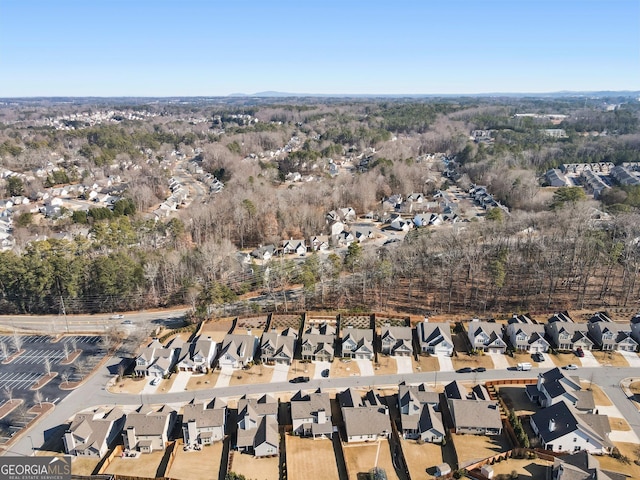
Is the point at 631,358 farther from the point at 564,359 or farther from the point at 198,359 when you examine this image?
the point at 198,359

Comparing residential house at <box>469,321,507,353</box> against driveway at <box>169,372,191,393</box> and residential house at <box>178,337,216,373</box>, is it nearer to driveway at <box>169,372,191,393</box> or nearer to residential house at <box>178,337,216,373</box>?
residential house at <box>178,337,216,373</box>

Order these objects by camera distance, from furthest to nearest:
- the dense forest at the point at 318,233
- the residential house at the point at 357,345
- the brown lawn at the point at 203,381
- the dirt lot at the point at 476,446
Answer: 1. the dense forest at the point at 318,233
2. the residential house at the point at 357,345
3. the brown lawn at the point at 203,381
4. the dirt lot at the point at 476,446

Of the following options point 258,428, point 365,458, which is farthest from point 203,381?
point 365,458

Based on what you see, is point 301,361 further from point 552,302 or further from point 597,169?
point 597,169

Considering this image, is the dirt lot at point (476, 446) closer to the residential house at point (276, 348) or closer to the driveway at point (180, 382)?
the residential house at point (276, 348)

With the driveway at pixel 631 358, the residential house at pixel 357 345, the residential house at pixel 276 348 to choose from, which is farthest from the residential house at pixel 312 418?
the driveway at pixel 631 358

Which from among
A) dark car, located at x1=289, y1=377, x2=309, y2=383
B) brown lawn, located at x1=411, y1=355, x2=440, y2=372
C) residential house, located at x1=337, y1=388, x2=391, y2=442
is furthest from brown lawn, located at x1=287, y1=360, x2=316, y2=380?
brown lawn, located at x1=411, y1=355, x2=440, y2=372

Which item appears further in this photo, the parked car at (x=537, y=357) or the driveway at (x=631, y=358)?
the parked car at (x=537, y=357)
